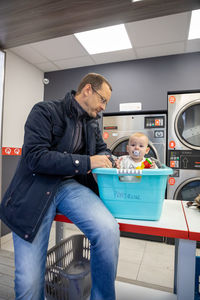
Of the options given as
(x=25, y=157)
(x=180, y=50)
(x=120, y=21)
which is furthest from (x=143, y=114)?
(x=25, y=157)

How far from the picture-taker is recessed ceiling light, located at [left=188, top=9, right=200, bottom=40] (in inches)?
82.7

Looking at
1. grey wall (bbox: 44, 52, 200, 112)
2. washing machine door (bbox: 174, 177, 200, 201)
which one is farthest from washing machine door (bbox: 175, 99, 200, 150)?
washing machine door (bbox: 174, 177, 200, 201)

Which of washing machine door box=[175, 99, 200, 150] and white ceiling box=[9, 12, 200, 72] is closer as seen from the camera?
white ceiling box=[9, 12, 200, 72]

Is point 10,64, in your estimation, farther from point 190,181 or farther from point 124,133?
point 190,181

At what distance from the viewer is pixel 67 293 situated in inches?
48.4

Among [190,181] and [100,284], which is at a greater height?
[190,181]

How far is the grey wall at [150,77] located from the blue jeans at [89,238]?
7.55 feet

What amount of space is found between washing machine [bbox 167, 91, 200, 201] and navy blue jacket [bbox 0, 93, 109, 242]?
2.00m

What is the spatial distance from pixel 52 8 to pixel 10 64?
1.52 metres

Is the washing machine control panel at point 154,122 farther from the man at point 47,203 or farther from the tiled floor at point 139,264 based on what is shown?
the man at point 47,203

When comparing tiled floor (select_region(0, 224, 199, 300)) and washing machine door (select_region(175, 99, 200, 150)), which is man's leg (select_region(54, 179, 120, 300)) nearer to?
tiled floor (select_region(0, 224, 199, 300))

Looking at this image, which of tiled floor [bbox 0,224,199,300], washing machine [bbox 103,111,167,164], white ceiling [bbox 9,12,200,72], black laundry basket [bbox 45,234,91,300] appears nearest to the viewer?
black laundry basket [bbox 45,234,91,300]

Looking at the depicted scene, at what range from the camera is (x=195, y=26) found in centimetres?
231

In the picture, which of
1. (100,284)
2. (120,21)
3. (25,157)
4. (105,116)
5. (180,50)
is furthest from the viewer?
(105,116)
